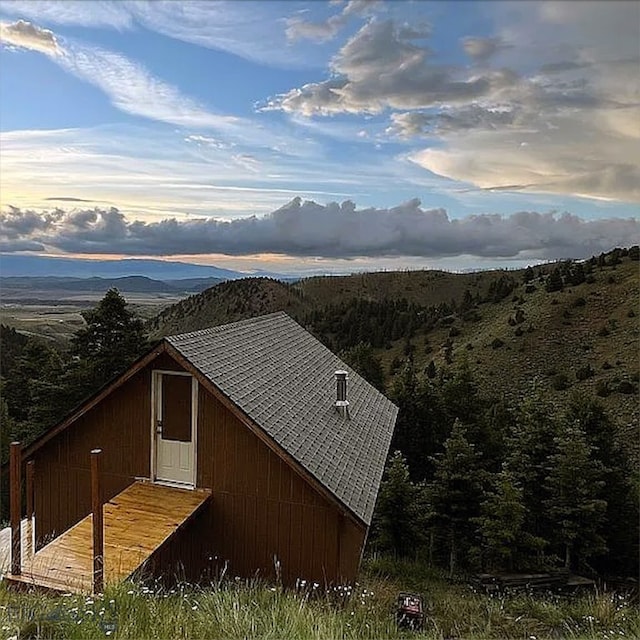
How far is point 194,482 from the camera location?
24.6 feet

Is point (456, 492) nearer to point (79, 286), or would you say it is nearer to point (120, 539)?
point (120, 539)

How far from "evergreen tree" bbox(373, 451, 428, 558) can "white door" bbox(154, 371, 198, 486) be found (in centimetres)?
508

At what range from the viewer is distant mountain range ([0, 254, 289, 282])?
1041 centimetres

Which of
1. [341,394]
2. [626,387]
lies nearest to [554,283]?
[626,387]

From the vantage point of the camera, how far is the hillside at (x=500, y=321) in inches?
919

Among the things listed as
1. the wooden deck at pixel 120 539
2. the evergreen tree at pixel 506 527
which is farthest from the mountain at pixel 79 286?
the evergreen tree at pixel 506 527

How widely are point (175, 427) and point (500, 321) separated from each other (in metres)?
25.7

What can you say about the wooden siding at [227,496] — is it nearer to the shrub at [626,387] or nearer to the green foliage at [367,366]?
the green foliage at [367,366]

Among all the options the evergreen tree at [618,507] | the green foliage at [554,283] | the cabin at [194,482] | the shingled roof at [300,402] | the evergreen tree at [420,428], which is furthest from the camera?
the green foliage at [554,283]

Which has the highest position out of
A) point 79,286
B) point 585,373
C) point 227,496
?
point 79,286

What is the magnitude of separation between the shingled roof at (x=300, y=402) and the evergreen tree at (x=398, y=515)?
1078 mm

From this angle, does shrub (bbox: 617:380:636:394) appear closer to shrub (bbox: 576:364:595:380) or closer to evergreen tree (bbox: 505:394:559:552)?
shrub (bbox: 576:364:595:380)

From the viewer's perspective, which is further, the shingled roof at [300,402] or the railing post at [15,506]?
the shingled roof at [300,402]

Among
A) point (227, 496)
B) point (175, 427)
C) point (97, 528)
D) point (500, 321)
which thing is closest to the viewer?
point (97, 528)
